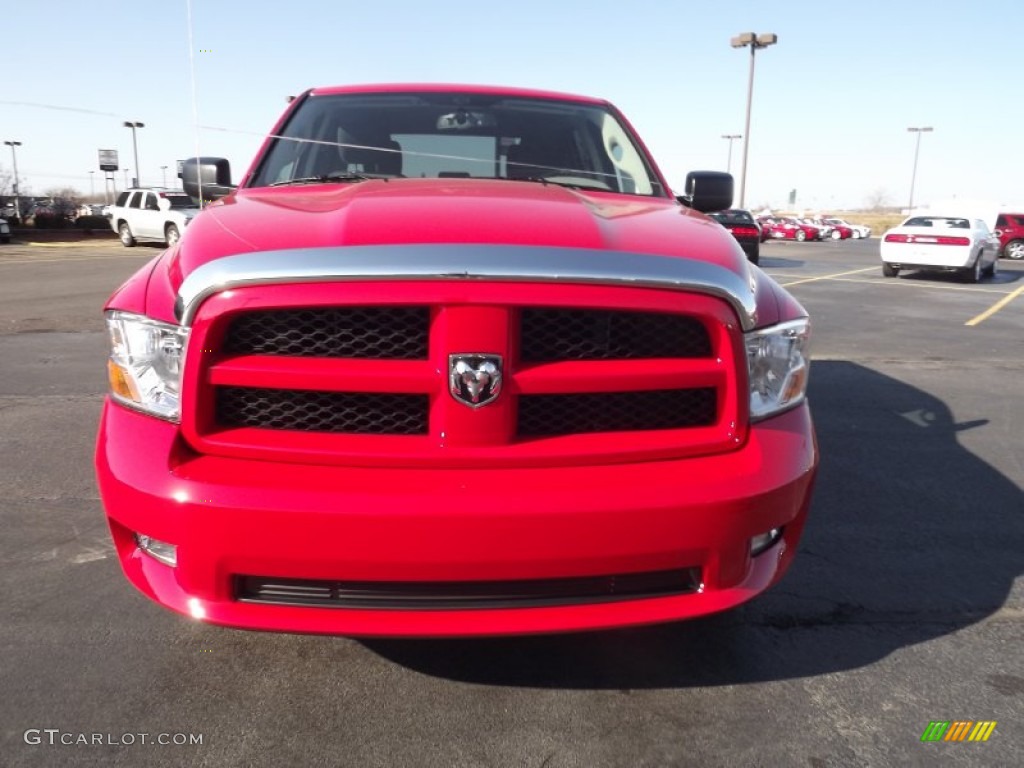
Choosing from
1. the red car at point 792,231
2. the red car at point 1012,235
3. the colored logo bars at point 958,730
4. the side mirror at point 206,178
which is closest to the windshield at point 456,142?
the side mirror at point 206,178

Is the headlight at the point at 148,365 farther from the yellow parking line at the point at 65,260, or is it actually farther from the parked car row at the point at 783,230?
the parked car row at the point at 783,230

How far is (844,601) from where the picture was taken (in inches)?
109

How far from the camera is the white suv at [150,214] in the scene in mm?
23391

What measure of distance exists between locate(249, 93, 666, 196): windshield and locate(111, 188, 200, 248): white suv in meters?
20.9

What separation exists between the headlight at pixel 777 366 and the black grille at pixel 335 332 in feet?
2.76

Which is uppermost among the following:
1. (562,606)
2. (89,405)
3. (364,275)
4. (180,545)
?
(364,275)

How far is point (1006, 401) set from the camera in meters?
5.92

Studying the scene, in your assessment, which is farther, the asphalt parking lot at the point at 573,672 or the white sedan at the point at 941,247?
the white sedan at the point at 941,247

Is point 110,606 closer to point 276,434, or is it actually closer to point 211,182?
point 276,434

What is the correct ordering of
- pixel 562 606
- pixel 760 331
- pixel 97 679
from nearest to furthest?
pixel 562 606 → pixel 760 331 → pixel 97 679

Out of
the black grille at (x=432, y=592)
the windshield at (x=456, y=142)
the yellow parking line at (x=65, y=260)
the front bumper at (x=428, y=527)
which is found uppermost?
the windshield at (x=456, y=142)

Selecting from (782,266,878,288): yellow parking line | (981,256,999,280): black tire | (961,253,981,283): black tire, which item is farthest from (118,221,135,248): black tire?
(981,256,999,280): black tire

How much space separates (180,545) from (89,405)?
3.93m

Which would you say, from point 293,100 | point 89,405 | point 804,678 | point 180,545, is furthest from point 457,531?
point 89,405
